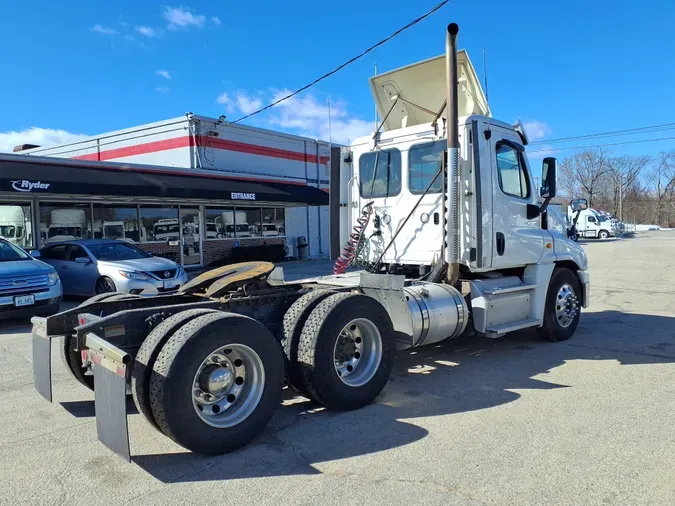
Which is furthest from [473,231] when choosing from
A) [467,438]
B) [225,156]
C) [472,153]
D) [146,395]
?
[225,156]

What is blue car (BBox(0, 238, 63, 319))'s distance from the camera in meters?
8.66

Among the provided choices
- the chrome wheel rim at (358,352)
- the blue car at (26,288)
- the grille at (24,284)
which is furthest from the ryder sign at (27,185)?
the chrome wheel rim at (358,352)

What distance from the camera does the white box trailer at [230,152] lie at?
65.2ft

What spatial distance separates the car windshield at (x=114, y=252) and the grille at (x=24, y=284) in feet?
7.75

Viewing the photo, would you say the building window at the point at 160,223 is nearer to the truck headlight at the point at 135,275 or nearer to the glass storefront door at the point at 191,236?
the glass storefront door at the point at 191,236

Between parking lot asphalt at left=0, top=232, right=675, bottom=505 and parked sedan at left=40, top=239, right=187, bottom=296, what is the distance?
16.1 ft

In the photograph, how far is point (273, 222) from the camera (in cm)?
2308

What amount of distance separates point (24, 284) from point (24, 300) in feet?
0.90

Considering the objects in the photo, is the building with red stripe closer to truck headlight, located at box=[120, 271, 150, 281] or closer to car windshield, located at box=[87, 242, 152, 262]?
car windshield, located at box=[87, 242, 152, 262]

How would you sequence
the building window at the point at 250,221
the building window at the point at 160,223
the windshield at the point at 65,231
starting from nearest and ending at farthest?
1. the windshield at the point at 65,231
2. the building window at the point at 160,223
3. the building window at the point at 250,221

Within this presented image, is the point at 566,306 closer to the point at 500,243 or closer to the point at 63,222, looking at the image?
the point at 500,243

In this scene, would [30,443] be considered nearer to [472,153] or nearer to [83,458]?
[83,458]

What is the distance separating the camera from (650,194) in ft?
297

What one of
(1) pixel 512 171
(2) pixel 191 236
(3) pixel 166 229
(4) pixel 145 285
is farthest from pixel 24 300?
(2) pixel 191 236
